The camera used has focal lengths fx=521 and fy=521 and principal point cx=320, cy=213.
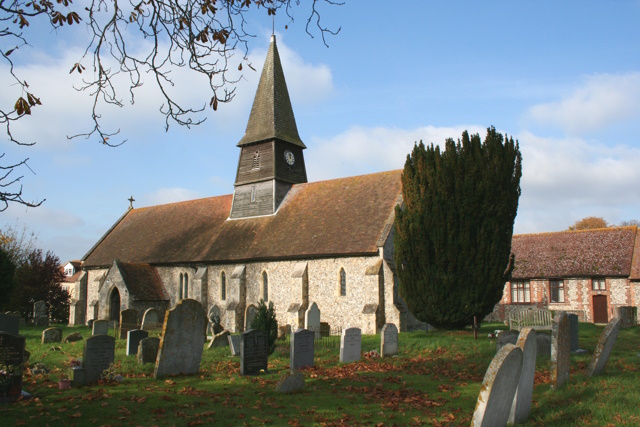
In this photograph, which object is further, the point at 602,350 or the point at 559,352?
the point at 602,350

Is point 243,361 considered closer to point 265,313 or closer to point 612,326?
point 265,313

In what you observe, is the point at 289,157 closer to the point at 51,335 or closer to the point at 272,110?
the point at 272,110

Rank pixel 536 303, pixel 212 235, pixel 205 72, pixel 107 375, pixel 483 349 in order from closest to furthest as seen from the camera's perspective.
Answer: pixel 205 72 → pixel 107 375 → pixel 483 349 → pixel 212 235 → pixel 536 303

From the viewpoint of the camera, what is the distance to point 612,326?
10.2 meters

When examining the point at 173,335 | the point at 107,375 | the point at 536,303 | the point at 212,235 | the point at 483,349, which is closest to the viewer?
the point at 107,375

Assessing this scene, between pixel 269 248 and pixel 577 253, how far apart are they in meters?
19.4

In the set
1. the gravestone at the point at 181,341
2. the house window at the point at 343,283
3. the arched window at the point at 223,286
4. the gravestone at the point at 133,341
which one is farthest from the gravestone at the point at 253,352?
the arched window at the point at 223,286

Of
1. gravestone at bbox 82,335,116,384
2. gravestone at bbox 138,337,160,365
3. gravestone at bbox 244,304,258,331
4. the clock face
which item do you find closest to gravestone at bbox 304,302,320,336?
gravestone at bbox 244,304,258,331

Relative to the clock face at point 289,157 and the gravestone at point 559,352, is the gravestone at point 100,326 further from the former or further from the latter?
the gravestone at point 559,352

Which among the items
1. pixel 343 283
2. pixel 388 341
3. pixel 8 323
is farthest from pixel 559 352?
pixel 8 323

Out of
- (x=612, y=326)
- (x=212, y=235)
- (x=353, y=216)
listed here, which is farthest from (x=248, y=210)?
(x=612, y=326)

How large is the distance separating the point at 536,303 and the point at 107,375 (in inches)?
1090

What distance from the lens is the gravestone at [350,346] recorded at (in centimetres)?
1439

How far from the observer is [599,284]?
3055 centimetres
